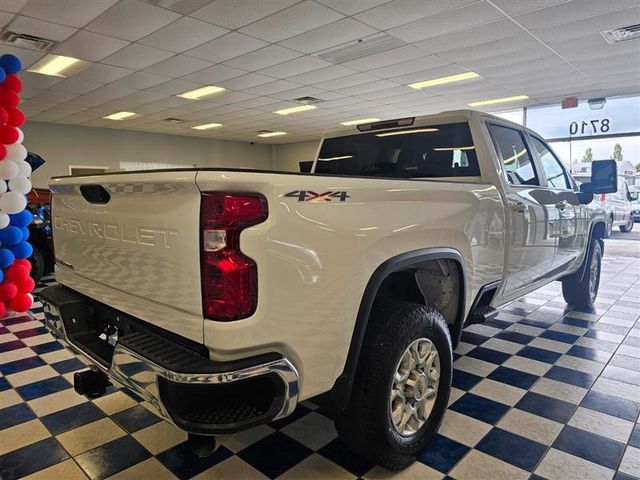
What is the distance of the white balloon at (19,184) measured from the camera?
3.89 m

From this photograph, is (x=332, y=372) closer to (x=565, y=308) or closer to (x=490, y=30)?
(x=565, y=308)

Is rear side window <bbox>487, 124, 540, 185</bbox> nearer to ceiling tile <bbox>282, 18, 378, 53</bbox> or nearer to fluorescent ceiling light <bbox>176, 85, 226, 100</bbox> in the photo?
ceiling tile <bbox>282, 18, 378, 53</bbox>

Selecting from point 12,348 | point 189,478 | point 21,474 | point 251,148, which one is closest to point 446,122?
point 189,478

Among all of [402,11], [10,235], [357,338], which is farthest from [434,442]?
[402,11]

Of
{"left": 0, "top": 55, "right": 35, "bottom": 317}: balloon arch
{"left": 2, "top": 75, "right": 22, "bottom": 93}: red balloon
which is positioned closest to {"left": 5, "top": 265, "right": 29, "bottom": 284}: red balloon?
{"left": 0, "top": 55, "right": 35, "bottom": 317}: balloon arch

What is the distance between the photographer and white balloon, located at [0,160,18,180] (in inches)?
147

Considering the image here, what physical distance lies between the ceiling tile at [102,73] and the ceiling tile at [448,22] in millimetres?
4142

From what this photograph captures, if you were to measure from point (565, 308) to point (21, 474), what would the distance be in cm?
441

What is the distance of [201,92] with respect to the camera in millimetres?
7988

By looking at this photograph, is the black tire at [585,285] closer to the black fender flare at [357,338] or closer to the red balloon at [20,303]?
the black fender flare at [357,338]

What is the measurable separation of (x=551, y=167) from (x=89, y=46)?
5.50m

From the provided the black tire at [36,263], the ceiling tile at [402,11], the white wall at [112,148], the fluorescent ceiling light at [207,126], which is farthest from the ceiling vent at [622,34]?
the white wall at [112,148]

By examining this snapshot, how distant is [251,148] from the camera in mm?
16281

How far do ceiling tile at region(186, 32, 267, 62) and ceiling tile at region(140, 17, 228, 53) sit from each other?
0.12 m
